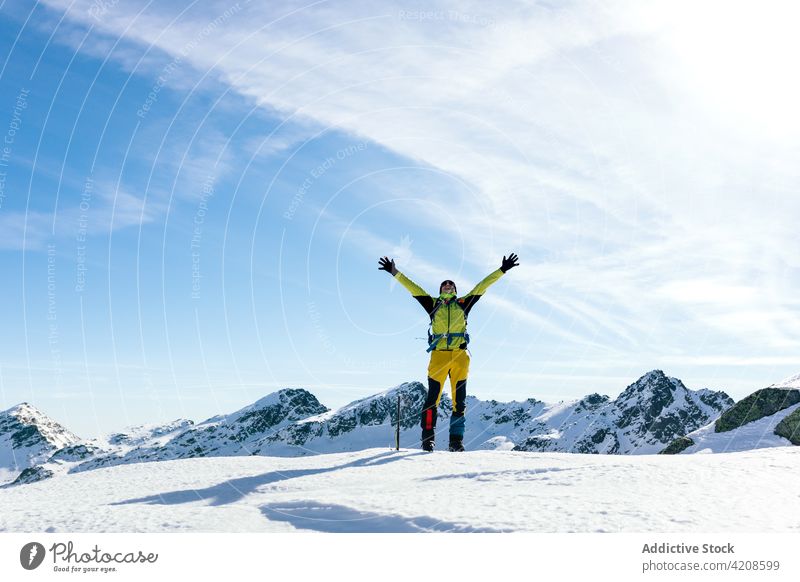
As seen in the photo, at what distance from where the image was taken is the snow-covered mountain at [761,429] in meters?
31.8

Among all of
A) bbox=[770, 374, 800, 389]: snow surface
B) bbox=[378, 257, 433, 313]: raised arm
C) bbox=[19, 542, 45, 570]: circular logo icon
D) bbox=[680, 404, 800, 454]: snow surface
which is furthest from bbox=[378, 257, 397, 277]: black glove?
bbox=[770, 374, 800, 389]: snow surface

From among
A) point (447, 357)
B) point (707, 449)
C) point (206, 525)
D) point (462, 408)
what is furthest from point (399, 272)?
point (707, 449)

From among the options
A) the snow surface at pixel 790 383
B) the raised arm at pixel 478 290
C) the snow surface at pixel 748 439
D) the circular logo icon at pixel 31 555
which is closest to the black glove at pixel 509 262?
the raised arm at pixel 478 290

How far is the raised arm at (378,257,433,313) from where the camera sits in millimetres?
16156

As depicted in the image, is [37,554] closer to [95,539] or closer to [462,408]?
[95,539]

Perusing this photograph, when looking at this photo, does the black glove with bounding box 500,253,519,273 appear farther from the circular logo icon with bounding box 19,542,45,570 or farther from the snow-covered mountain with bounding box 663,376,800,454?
the snow-covered mountain with bounding box 663,376,800,454

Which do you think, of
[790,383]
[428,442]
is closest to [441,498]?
[428,442]

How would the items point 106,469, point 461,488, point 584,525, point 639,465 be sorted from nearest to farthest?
point 584,525 < point 461,488 < point 639,465 < point 106,469

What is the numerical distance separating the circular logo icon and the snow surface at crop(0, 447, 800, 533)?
1.58 feet

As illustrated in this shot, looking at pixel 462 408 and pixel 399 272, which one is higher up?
pixel 399 272

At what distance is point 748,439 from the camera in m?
32.5

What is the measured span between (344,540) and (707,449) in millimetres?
31553

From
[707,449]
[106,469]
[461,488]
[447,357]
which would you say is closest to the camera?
[461,488]

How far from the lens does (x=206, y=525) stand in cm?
674
